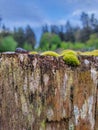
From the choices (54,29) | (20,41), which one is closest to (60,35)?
(54,29)

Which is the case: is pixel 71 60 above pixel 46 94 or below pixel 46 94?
above

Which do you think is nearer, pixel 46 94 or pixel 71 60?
pixel 46 94

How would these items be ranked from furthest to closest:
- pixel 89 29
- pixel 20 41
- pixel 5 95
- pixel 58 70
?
pixel 89 29 < pixel 20 41 < pixel 58 70 < pixel 5 95

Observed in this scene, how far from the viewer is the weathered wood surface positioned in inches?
132

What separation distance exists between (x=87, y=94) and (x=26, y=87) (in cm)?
72

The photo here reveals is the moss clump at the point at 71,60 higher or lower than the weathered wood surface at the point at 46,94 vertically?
higher

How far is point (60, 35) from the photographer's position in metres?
61.0

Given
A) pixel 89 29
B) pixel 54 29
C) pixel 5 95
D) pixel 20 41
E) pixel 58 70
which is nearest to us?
pixel 5 95

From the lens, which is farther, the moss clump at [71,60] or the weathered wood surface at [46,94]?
the moss clump at [71,60]

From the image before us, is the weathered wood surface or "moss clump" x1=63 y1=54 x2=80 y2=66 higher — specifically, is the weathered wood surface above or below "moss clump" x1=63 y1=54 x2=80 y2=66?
below

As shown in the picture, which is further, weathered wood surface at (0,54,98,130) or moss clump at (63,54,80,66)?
moss clump at (63,54,80,66)

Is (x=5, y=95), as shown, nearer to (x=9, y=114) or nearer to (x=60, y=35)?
(x=9, y=114)

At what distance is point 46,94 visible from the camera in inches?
137

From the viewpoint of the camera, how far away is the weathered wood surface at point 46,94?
3.36 m
